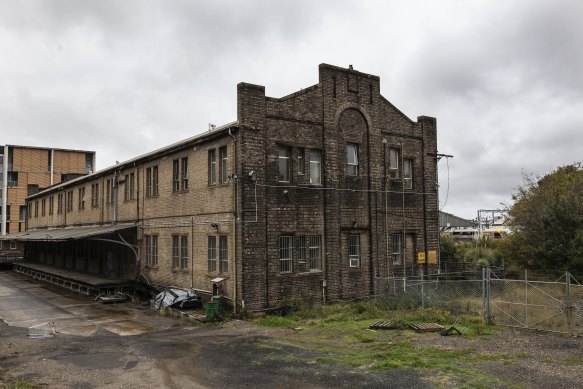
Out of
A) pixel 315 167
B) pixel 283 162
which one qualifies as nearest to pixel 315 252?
pixel 315 167

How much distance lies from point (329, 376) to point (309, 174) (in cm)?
1138

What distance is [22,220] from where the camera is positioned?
70188 mm

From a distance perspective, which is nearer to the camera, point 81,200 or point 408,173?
point 408,173

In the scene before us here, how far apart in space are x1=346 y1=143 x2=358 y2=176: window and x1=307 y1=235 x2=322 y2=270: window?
375 centimetres

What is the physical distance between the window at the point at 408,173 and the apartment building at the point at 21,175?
54959mm

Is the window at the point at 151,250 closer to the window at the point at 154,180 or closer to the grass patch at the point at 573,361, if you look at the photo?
the window at the point at 154,180

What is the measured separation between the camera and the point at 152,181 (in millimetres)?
26781

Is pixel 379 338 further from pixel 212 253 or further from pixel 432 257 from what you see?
pixel 432 257

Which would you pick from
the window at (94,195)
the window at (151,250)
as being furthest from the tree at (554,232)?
the window at (94,195)

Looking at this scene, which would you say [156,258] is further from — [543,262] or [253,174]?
[543,262]

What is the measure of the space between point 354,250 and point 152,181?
11608 millimetres

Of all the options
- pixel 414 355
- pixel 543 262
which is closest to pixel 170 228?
pixel 414 355

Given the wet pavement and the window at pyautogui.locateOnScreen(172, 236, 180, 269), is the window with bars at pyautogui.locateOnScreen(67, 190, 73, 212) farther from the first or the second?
the window at pyautogui.locateOnScreen(172, 236, 180, 269)

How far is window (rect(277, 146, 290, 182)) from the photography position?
67.8 ft
